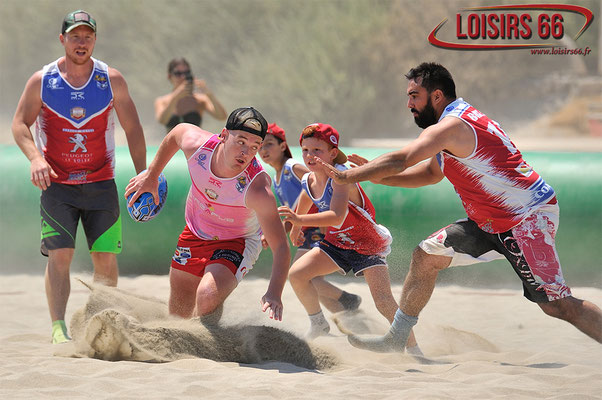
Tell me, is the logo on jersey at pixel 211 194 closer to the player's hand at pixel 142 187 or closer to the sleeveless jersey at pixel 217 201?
the sleeveless jersey at pixel 217 201

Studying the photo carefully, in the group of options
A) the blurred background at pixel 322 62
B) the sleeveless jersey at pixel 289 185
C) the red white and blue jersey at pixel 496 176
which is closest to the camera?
the red white and blue jersey at pixel 496 176

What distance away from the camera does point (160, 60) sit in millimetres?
30656

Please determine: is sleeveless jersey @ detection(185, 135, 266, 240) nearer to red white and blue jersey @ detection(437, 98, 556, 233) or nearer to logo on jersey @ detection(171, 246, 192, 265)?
logo on jersey @ detection(171, 246, 192, 265)

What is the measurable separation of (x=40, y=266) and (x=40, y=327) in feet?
8.33

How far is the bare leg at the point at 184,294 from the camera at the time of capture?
474 centimetres

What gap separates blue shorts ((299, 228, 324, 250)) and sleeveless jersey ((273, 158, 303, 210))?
10.0 inches

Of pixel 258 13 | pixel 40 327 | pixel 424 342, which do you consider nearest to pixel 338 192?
pixel 424 342

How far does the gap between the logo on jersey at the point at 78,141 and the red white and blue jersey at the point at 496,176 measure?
2.33m

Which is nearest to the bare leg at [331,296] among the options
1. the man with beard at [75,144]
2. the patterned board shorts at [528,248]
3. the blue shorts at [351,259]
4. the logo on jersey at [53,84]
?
the blue shorts at [351,259]

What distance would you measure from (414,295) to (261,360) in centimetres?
92

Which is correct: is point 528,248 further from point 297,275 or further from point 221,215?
point 221,215

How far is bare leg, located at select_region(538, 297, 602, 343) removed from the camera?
412 centimetres

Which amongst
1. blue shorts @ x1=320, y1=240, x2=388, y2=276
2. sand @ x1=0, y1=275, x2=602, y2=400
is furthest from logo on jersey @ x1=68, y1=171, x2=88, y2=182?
blue shorts @ x1=320, y1=240, x2=388, y2=276

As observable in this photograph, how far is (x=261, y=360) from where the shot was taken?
14.3 feet
